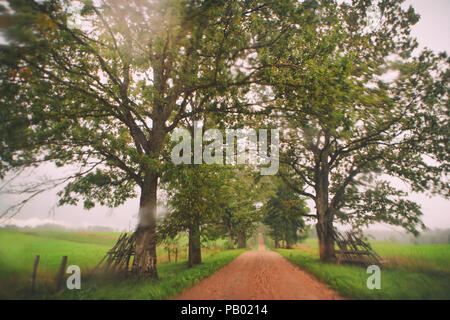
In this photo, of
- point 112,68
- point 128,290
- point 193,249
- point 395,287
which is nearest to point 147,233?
point 128,290

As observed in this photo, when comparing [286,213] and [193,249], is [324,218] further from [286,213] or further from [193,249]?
[193,249]

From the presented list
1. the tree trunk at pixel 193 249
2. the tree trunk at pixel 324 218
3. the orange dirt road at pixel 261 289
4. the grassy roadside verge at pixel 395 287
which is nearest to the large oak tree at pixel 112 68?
the orange dirt road at pixel 261 289

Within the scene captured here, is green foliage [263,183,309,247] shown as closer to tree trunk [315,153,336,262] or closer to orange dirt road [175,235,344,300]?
tree trunk [315,153,336,262]

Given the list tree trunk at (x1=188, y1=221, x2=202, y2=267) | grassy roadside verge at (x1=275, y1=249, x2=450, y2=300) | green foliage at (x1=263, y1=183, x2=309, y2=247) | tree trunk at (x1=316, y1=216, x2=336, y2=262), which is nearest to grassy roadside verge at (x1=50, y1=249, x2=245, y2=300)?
tree trunk at (x1=188, y1=221, x2=202, y2=267)

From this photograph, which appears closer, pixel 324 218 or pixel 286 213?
pixel 324 218

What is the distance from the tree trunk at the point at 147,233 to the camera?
857 cm

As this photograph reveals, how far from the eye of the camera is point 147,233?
9000 millimetres

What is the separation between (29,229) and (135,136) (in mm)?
5220

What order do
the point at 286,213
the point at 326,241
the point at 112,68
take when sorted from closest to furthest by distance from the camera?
the point at 112,68 → the point at 326,241 → the point at 286,213

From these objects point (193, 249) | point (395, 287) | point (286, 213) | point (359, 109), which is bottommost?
point (193, 249)

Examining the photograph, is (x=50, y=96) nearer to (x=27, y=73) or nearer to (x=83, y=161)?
(x=27, y=73)

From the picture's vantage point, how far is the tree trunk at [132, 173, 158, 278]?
8570mm
